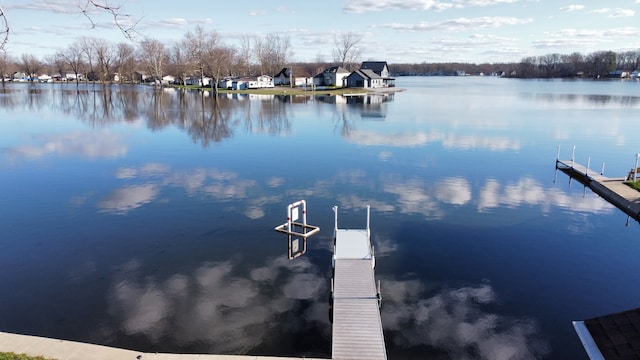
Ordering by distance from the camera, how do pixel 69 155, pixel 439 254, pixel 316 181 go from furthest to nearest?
pixel 69 155 < pixel 316 181 < pixel 439 254

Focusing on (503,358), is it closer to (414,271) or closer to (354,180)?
(414,271)

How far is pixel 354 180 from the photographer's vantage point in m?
31.9

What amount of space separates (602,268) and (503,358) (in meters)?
9.19

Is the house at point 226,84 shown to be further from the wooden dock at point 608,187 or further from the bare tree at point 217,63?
the wooden dock at point 608,187

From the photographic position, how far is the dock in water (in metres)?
12.9

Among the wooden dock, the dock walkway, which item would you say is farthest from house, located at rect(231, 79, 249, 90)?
the dock walkway

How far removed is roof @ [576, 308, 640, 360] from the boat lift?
11712mm

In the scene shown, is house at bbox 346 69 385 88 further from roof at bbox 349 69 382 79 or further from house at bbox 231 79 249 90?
house at bbox 231 79 249 90

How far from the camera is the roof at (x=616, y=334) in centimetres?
1248

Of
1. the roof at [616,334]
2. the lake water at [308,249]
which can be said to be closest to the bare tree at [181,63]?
the lake water at [308,249]

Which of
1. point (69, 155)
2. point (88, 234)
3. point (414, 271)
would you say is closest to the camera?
point (414, 271)

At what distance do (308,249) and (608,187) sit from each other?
77.6 feet

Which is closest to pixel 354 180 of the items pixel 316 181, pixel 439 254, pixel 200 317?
pixel 316 181

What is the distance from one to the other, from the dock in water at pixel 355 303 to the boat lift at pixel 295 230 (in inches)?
79.8
